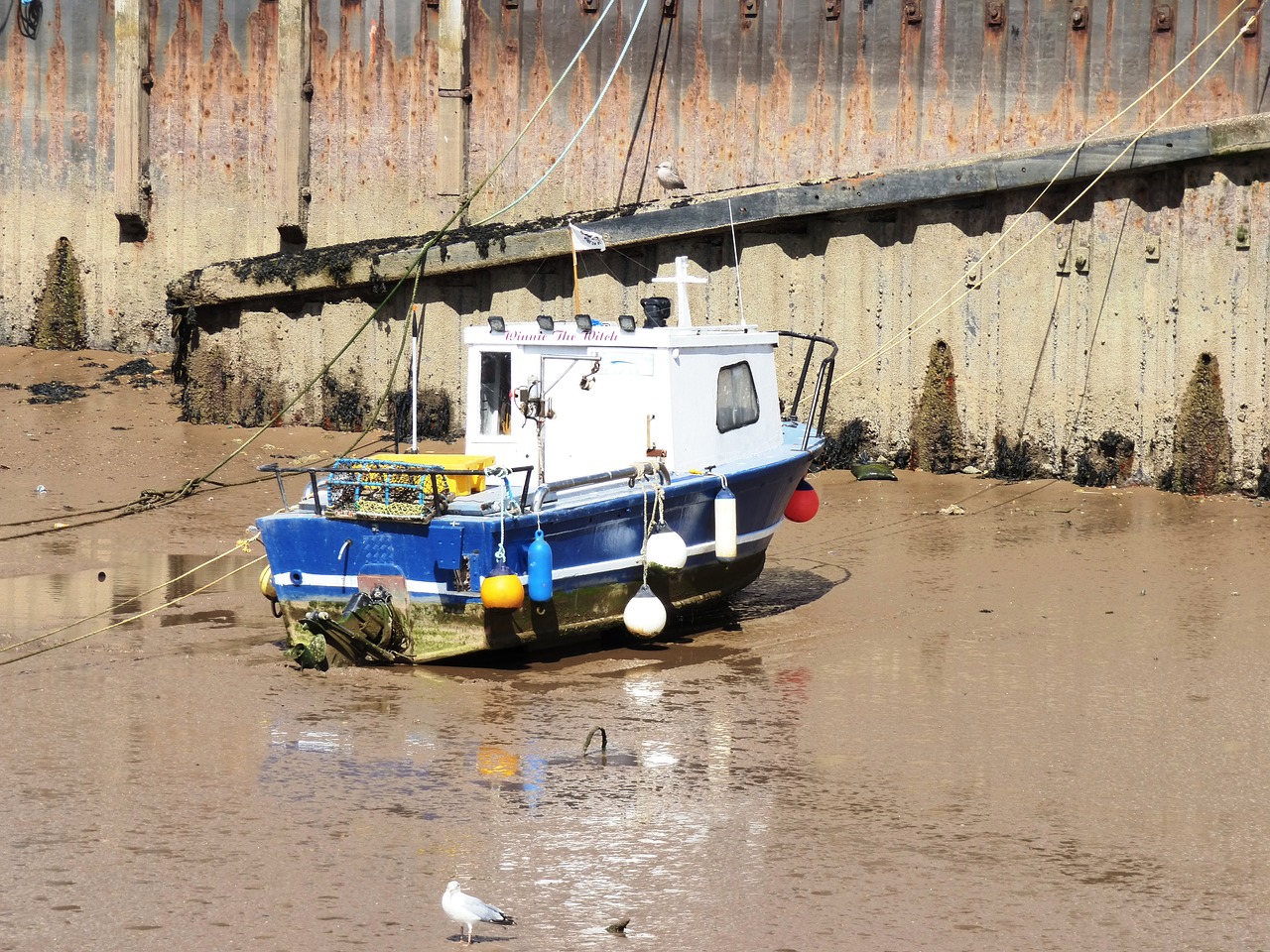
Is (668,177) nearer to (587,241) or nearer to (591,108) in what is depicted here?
(591,108)

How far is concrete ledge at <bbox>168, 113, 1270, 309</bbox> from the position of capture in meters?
14.4

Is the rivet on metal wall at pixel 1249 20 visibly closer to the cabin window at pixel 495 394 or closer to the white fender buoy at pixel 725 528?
the white fender buoy at pixel 725 528

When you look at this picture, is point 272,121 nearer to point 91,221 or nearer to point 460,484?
point 91,221

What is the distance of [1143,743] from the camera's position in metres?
8.83

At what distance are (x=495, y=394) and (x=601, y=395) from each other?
30.2 inches

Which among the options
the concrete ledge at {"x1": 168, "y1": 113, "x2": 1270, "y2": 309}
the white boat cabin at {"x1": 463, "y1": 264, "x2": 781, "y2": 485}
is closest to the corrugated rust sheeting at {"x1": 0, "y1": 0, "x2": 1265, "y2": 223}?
the concrete ledge at {"x1": 168, "y1": 113, "x2": 1270, "y2": 309}

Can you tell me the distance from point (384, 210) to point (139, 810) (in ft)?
34.5

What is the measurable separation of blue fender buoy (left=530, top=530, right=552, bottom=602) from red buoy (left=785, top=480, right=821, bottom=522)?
308cm

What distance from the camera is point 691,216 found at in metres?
15.7

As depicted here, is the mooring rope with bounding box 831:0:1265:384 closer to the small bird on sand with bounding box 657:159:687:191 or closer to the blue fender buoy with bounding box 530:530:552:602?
the small bird on sand with bounding box 657:159:687:191

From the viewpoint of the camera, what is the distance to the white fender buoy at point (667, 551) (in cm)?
1059

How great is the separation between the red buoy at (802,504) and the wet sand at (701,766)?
0.44 meters

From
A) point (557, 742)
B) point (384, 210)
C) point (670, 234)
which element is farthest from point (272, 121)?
point (557, 742)

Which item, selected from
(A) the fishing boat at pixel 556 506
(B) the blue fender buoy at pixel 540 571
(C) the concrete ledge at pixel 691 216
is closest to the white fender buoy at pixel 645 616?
(A) the fishing boat at pixel 556 506
